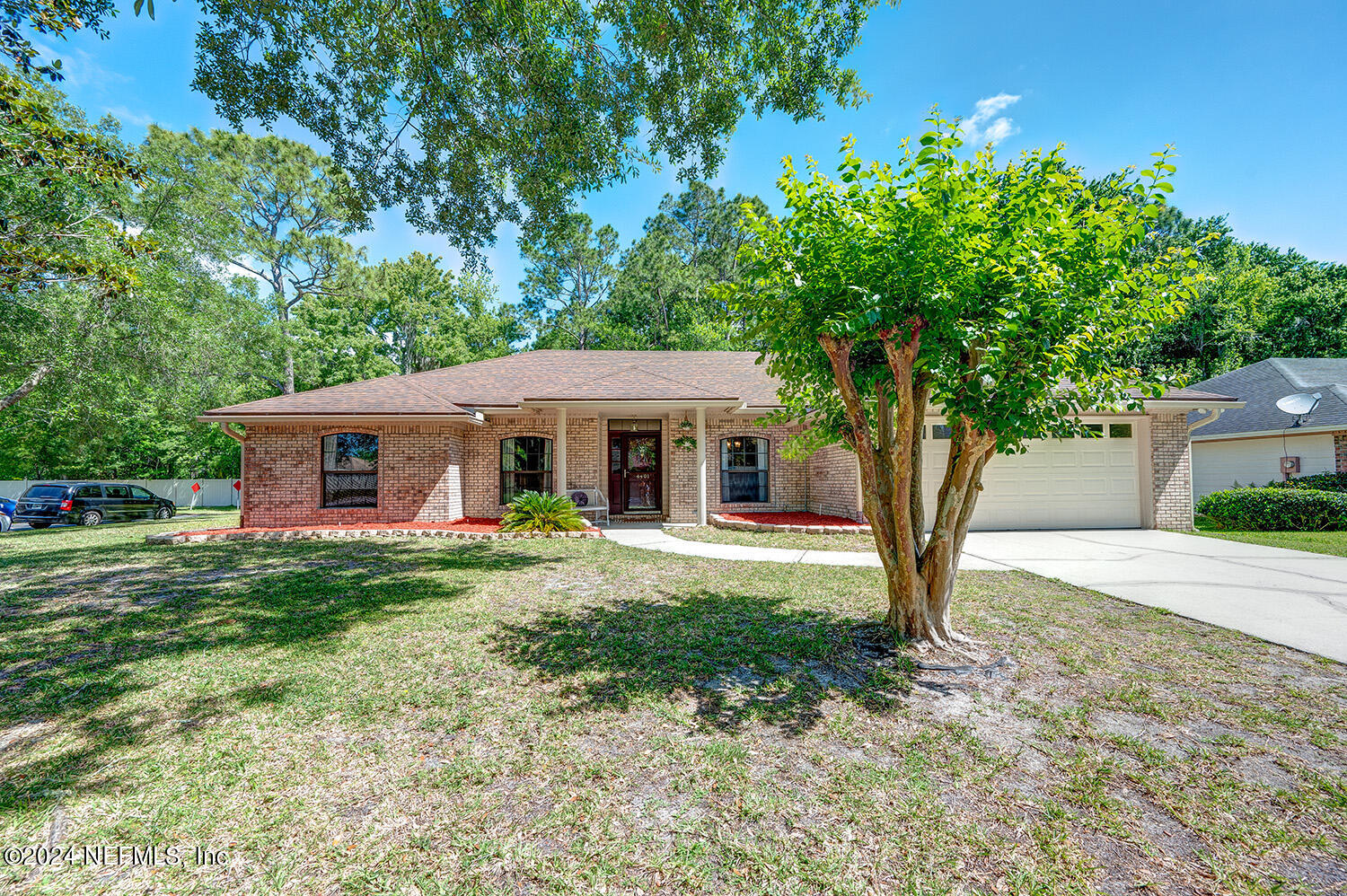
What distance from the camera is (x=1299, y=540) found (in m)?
9.23

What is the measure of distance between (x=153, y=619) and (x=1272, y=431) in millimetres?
21422

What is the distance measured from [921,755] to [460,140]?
8.02 metres

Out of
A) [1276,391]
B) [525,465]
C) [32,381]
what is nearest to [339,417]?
[525,465]

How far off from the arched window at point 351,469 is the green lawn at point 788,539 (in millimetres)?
6787

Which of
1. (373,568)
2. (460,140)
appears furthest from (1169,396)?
(373,568)

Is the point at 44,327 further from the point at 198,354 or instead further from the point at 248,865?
the point at 248,865

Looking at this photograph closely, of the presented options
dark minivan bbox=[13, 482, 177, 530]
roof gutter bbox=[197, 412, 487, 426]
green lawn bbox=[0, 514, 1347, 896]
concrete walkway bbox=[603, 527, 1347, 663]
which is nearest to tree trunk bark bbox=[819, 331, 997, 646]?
green lawn bbox=[0, 514, 1347, 896]

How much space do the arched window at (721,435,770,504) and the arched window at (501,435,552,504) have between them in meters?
4.26

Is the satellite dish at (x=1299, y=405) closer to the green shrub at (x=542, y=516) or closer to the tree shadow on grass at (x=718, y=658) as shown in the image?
the tree shadow on grass at (x=718, y=658)

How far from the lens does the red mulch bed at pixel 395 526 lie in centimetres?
1077

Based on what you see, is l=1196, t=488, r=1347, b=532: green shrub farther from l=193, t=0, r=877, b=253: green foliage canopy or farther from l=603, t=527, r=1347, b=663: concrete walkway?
l=193, t=0, r=877, b=253: green foliage canopy

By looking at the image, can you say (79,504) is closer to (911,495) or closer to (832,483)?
(832,483)

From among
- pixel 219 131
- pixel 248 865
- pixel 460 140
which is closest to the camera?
pixel 248 865

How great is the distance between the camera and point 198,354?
17219mm
